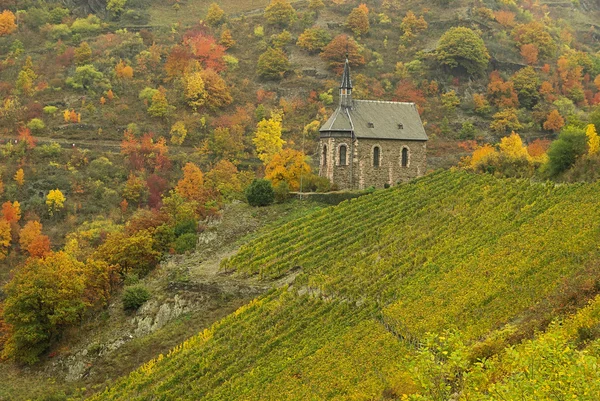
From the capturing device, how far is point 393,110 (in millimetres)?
59938

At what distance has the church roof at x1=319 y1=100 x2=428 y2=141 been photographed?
2269 inches

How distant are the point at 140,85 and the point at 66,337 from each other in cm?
4577

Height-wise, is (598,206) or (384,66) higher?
(384,66)

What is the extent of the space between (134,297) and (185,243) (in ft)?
21.5

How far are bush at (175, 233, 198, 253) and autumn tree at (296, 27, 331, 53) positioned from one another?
47.6m

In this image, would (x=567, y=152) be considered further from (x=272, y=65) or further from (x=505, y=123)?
(x=272, y=65)

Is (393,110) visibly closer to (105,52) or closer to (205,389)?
(205,389)

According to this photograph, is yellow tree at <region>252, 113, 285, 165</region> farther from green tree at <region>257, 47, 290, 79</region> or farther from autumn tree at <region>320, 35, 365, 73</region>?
autumn tree at <region>320, 35, 365, 73</region>

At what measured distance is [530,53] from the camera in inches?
3693

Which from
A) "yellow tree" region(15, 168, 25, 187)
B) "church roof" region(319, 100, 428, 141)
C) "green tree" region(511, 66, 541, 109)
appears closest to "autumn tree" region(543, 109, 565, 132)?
"green tree" region(511, 66, 541, 109)

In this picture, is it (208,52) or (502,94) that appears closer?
(502,94)

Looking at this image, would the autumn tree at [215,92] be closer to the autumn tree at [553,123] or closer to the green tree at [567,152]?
the autumn tree at [553,123]

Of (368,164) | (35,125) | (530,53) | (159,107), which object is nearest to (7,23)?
(35,125)

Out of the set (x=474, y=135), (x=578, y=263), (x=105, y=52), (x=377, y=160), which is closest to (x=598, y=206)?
(x=578, y=263)
